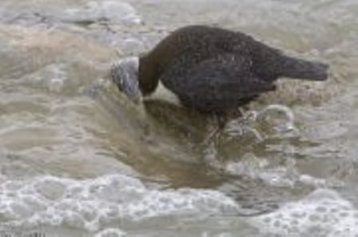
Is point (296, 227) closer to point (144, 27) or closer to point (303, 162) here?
point (303, 162)

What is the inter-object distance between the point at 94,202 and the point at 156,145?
3.39 feet

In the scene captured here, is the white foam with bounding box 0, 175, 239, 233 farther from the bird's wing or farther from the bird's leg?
the bird's wing

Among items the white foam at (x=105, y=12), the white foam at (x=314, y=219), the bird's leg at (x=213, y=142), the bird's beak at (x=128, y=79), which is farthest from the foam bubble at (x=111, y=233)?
the white foam at (x=105, y=12)

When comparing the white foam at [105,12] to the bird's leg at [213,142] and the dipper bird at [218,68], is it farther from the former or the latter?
the bird's leg at [213,142]

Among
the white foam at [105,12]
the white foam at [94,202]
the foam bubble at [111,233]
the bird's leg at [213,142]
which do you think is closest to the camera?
the foam bubble at [111,233]

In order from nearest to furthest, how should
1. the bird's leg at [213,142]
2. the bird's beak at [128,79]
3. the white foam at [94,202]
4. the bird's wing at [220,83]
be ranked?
the white foam at [94,202], the bird's leg at [213,142], the bird's wing at [220,83], the bird's beak at [128,79]

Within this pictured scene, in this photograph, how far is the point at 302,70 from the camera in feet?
20.2

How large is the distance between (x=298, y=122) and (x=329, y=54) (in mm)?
1302

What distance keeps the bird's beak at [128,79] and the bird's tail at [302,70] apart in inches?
38.5

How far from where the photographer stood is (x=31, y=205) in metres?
5.02

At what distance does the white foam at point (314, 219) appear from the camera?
482cm

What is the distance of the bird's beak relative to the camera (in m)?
6.56

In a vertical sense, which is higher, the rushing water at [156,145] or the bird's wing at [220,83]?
the bird's wing at [220,83]

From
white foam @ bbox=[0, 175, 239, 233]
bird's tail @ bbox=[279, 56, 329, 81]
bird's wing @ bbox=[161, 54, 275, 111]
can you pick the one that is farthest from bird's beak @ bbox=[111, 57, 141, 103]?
white foam @ bbox=[0, 175, 239, 233]
